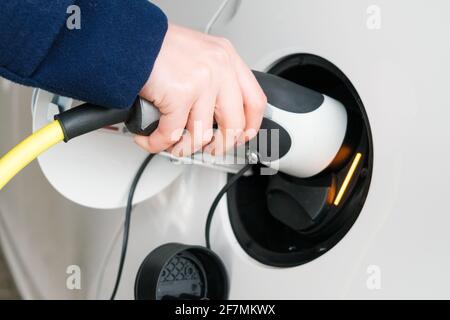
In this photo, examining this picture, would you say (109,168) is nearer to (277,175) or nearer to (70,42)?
(277,175)

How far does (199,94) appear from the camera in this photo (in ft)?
1.51

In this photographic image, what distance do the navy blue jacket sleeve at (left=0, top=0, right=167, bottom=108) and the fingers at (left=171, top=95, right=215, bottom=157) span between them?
0.20 feet

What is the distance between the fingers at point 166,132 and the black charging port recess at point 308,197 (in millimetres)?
191

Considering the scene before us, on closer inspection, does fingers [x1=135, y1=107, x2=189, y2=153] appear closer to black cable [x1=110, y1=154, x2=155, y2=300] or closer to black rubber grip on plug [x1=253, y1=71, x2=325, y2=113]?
black rubber grip on plug [x1=253, y1=71, x2=325, y2=113]

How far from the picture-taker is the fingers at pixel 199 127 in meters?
0.47

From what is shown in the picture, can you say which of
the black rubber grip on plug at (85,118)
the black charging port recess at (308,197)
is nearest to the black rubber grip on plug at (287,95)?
the black charging port recess at (308,197)

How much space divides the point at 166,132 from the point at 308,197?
0.78 ft

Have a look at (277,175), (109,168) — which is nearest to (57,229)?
(109,168)

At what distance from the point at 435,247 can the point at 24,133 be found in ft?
2.96

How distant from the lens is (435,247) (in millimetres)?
458

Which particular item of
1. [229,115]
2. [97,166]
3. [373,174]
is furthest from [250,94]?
[97,166]

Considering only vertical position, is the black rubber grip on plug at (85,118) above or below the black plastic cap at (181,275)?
above

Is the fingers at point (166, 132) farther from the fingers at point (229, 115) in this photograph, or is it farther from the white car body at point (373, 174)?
the white car body at point (373, 174)

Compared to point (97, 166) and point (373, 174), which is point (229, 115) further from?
point (97, 166)
